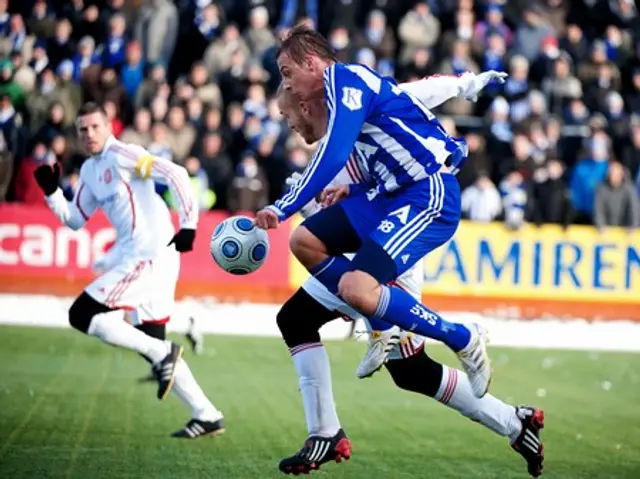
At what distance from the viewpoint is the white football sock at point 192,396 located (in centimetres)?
962

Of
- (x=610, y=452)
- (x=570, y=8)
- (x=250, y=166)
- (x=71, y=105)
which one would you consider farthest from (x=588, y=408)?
(x=570, y=8)

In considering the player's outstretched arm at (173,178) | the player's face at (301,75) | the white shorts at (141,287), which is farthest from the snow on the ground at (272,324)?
A: the player's face at (301,75)

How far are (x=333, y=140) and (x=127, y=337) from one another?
3477 millimetres

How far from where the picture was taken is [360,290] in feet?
22.8

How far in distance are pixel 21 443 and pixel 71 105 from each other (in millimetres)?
11775

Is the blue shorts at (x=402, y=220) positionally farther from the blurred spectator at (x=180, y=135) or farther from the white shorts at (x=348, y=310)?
the blurred spectator at (x=180, y=135)

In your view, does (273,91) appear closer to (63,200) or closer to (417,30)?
(417,30)

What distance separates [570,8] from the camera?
23.0m

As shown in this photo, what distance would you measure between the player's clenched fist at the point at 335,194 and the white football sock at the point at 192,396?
2.47 meters

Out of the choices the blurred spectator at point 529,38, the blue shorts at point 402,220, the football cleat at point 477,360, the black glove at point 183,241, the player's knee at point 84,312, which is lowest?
the player's knee at point 84,312

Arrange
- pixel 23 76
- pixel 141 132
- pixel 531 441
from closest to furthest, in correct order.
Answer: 1. pixel 531 441
2. pixel 141 132
3. pixel 23 76

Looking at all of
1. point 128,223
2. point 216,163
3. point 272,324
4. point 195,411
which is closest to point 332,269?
point 195,411

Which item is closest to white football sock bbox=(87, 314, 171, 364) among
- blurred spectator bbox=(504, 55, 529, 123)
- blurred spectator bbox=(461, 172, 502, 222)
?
blurred spectator bbox=(461, 172, 502, 222)

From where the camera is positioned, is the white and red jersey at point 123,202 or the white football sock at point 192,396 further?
the white and red jersey at point 123,202
